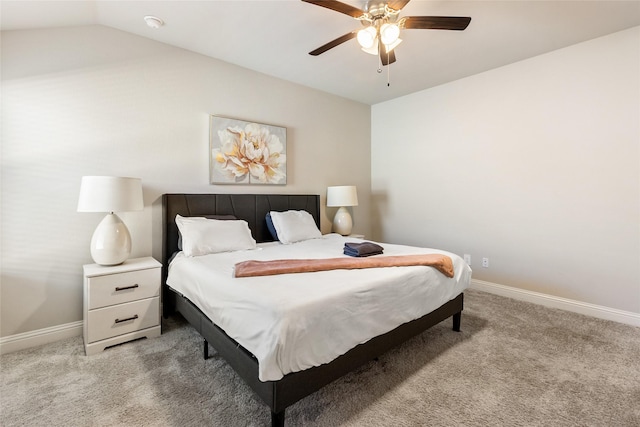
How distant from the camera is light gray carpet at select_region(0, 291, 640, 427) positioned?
4.98 ft

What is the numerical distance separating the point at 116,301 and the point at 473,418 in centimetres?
251

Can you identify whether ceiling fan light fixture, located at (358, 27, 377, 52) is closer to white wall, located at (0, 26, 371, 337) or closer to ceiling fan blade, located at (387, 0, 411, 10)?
ceiling fan blade, located at (387, 0, 411, 10)

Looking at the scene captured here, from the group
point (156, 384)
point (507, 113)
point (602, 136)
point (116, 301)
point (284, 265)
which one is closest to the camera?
point (156, 384)

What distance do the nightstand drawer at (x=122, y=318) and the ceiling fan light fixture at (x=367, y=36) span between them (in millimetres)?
2607

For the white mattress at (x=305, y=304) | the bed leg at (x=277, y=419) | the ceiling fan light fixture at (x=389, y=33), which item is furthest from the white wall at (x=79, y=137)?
the bed leg at (x=277, y=419)

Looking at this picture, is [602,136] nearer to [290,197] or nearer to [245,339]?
[290,197]

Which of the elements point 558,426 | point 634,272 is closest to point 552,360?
point 558,426

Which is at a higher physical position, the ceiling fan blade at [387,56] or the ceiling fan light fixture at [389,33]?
the ceiling fan blade at [387,56]

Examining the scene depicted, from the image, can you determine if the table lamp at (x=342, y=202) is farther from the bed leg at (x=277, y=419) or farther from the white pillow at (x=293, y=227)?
the bed leg at (x=277, y=419)

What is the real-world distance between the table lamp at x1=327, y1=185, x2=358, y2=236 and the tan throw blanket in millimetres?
1800

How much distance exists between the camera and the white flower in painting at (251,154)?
10.5 ft

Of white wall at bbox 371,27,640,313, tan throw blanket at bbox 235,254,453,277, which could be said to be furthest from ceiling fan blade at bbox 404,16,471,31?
white wall at bbox 371,27,640,313

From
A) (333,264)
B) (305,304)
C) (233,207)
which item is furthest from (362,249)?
(233,207)

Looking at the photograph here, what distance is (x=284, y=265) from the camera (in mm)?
1978
